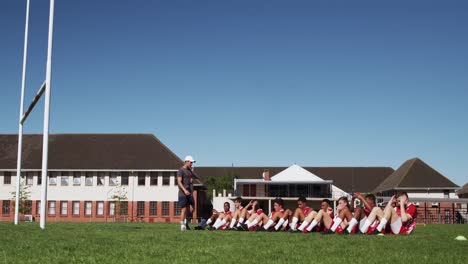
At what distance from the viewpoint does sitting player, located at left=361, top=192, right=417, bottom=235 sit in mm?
12820

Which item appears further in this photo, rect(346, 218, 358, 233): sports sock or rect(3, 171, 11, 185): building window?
rect(3, 171, 11, 185): building window

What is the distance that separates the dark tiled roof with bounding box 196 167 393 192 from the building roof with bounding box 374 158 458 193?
28449mm

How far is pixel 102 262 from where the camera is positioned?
606 cm

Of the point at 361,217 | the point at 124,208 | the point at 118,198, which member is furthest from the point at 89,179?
the point at 361,217

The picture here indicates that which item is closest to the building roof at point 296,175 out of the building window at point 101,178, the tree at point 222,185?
the tree at point 222,185

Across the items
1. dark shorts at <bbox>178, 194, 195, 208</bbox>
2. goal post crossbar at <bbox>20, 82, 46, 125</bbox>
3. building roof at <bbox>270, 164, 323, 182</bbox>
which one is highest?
goal post crossbar at <bbox>20, 82, 46, 125</bbox>

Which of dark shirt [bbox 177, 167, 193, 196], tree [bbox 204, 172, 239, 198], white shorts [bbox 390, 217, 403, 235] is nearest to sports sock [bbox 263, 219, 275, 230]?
dark shirt [bbox 177, 167, 193, 196]

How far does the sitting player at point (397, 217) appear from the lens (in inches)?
505

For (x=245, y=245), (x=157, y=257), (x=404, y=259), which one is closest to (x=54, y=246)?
(x=157, y=257)

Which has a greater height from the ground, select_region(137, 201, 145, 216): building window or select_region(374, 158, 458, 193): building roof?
select_region(374, 158, 458, 193): building roof

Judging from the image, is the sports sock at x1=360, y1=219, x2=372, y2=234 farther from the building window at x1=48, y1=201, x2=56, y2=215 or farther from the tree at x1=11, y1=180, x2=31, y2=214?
the building window at x1=48, y1=201, x2=56, y2=215

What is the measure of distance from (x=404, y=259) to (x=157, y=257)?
2.67 m

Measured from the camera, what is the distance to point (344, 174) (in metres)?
114

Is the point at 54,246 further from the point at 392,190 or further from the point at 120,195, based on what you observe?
the point at 392,190
